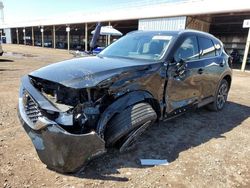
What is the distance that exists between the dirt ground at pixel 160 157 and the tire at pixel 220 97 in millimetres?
810

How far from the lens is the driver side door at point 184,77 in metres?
3.94

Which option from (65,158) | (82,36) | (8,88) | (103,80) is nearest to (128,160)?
(65,158)

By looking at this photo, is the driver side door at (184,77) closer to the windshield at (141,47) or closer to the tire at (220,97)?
the windshield at (141,47)

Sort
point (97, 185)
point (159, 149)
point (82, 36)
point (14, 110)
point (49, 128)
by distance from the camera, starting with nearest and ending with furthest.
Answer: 1. point (49, 128)
2. point (97, 185)
3. point (159, 149)
4. point (14, 110)
5. point (82, 36)

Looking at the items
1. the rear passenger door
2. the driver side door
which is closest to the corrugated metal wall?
the rear passenger door

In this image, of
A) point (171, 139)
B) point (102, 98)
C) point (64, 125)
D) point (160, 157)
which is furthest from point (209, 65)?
point (64, 125)

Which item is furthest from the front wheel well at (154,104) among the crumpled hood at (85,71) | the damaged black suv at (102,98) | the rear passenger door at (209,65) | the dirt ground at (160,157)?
the rear passenger door at (209,65)

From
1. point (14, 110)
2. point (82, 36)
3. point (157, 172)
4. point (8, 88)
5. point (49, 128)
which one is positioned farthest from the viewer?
point (82, 36)

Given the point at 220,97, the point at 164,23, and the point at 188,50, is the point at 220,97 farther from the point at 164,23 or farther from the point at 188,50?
the point at 164,23

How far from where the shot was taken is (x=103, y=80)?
114 inches

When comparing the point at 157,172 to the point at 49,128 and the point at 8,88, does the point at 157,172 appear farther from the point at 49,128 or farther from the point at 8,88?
the point at 8,88

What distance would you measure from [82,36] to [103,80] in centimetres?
4968

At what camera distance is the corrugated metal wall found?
19188 mm

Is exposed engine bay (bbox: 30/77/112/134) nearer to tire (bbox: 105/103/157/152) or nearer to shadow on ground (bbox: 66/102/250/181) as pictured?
tire (bbox: 105/103/157/152)
